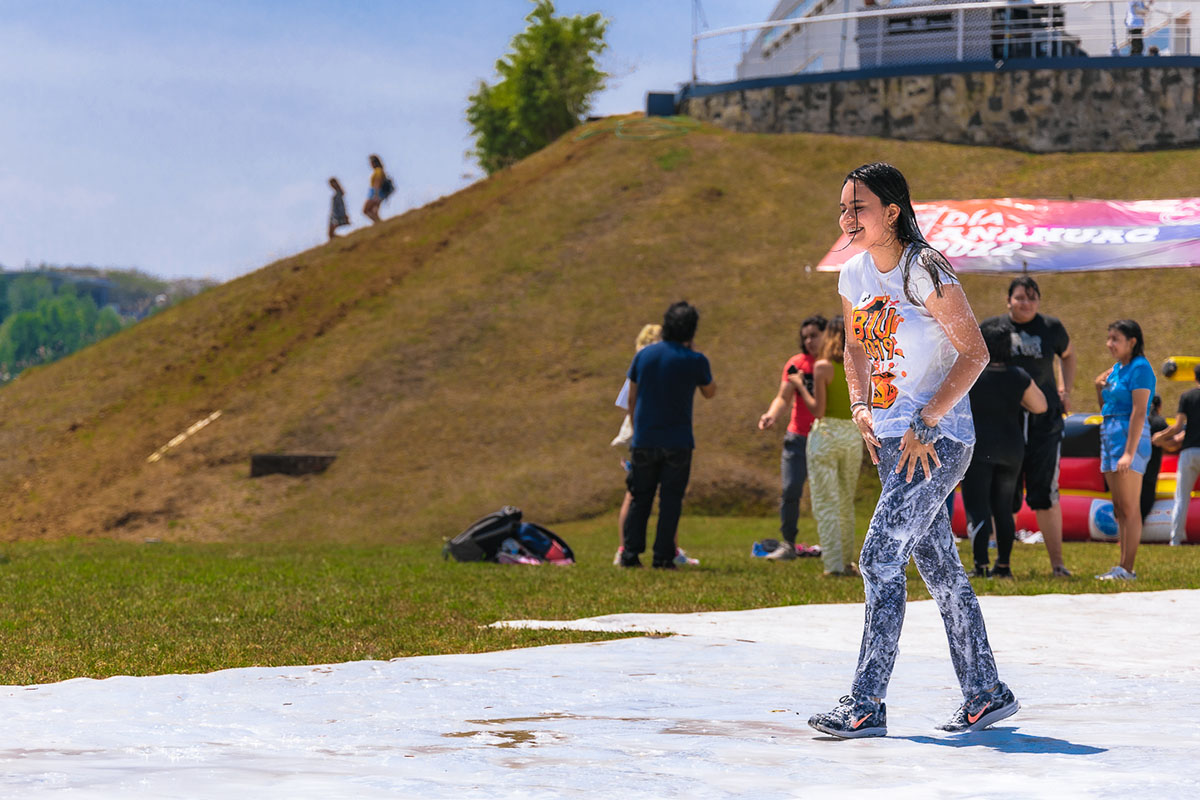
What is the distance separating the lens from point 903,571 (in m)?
4.06

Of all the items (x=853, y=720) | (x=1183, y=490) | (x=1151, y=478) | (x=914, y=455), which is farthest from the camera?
A: (x=1151, y=478)

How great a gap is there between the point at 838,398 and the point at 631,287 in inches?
666

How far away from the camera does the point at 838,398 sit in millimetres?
9852

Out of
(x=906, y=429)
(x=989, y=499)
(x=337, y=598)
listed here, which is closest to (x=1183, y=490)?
(x=989, y=499)

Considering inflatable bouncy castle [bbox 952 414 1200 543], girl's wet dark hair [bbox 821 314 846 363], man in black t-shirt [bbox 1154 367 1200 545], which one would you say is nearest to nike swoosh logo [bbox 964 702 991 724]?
girl's wet dark hair [bbox 821 314 846 363]

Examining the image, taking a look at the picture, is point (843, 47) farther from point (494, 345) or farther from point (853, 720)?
point (853, 720)

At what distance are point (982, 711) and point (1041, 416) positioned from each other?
18.6 feet

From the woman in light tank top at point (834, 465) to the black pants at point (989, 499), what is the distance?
43.3 inches

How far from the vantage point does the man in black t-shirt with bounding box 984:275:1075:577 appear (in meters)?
9.05

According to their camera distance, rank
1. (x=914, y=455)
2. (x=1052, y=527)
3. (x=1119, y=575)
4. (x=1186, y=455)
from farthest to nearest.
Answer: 1. (x=1186, y=455)
2. (x=1052, y=527)
3. (x=1119, y=575)
4. (x=914, y=455)

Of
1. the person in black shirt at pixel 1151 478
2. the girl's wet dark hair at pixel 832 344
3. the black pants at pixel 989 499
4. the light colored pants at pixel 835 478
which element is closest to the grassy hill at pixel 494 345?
the person in black shirt at pixel 1151 478

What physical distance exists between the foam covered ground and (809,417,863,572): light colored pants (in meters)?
3.58

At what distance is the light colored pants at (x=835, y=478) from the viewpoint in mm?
9820

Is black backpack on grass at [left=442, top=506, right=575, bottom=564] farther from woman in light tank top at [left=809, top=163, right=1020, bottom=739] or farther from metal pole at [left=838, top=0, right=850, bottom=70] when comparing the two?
metal pole at [left=838, top=0, right=850, bottom=70]
